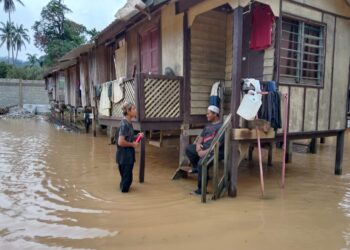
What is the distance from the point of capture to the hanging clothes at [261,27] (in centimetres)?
629

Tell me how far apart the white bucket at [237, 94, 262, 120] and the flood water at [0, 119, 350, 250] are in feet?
4.85

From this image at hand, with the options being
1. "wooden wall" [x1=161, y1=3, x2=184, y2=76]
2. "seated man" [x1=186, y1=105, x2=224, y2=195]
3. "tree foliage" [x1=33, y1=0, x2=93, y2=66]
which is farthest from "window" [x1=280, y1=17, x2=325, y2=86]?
"tree foliage" [x1=33, y1=0, x2=93, y2=66]

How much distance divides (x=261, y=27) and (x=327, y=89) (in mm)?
2189

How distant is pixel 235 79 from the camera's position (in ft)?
18.9

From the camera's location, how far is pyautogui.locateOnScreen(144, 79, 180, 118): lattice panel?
6.83m

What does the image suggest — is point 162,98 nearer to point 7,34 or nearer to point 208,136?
point 208,136

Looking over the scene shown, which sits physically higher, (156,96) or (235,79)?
(235,79)

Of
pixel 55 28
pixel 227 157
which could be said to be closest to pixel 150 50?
pixel 227 157

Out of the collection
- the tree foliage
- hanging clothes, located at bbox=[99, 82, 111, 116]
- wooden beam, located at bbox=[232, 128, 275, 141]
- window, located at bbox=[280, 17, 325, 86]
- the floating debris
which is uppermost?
the tree foliage

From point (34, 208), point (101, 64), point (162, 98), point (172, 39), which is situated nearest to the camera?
point (34, 208)

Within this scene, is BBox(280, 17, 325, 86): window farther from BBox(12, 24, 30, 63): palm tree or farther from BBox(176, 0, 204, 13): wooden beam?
BBox(12, 24, 30, 63): palm tree

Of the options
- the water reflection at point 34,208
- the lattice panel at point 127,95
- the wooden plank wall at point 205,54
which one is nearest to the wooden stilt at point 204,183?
the water reflection at point 34,208

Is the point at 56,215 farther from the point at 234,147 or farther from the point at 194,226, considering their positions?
the point at 234,147

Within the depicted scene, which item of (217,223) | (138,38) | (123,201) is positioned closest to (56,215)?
(123,201)
